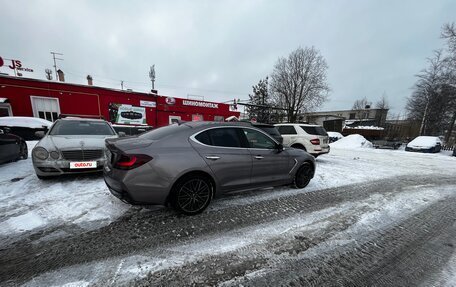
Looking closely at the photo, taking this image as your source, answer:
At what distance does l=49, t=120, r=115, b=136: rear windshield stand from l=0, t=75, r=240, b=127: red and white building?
10.7 meters

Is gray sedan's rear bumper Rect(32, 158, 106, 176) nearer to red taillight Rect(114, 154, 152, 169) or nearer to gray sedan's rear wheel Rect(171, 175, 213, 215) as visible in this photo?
red taillight Rect(114, 154, 152, 169)

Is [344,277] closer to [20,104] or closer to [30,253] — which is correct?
[30,253]

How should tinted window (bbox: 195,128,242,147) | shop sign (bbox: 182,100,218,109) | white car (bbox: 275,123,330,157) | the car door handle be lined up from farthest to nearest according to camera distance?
shop sign (bbox: 182,100,218,109), white car (bbox: 275,123,330,157), tinted window (bbox: 195,128,242,147), the car door handle

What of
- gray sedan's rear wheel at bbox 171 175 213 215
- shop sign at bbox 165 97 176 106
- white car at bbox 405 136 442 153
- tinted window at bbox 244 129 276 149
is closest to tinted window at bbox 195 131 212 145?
gray sedan's rear wheel at bbox 171 175 213 215

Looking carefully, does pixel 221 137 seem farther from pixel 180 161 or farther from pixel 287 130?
pixel 287 130

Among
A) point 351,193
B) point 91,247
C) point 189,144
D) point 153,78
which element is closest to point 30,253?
point 91,247

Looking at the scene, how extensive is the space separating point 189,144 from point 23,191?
3665 mm

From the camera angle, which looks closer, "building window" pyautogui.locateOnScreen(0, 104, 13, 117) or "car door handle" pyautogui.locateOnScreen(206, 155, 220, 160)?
"car door handle" pyautogui.locateOnScreen(206, 155, 220, 160)

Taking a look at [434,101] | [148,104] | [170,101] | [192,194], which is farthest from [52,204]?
[434,101]

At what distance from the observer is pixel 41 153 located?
12.8ft

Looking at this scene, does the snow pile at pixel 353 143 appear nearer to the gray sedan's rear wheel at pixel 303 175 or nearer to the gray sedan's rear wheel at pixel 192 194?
the gray sedan's rear wheel at pixel 303 175

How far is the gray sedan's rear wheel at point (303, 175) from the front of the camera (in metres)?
4.41

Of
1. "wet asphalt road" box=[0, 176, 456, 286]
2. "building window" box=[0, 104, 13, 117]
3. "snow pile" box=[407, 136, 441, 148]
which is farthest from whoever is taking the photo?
"snow pile" box=[407, 136, 441, 148]

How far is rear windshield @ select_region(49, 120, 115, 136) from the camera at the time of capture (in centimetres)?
495
